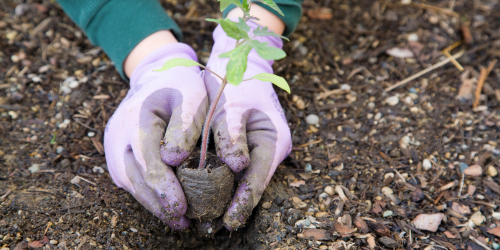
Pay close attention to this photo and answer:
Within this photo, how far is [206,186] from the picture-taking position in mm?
1503

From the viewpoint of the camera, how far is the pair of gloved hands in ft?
5.02

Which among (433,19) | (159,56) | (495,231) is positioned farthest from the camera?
(433,19)

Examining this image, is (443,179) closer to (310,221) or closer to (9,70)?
(310,221)

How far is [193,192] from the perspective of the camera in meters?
1.52

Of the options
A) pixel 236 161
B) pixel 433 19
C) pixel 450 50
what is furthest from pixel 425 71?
pixel 236 161

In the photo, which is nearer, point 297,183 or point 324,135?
point 297,183

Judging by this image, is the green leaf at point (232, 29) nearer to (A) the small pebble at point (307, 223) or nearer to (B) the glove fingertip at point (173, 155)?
(B) the glove fingertip at point (173, 155)

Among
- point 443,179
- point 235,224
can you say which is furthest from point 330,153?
point 235,224

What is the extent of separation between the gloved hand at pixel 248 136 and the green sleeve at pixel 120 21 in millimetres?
500

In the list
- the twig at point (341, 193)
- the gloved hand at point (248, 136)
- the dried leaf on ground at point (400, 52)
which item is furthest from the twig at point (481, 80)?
the gloved hand at point (248, 136)

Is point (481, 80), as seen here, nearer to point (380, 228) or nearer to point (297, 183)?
point (380, 228)

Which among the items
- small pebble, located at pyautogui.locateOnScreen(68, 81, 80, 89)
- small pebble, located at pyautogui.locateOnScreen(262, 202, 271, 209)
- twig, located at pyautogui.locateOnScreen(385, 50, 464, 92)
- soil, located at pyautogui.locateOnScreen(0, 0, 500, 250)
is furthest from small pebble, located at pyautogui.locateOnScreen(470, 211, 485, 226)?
small pebble, located at pyautogui.locateOnScreen(68, 81, 80, 89)

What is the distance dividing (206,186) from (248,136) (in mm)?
351

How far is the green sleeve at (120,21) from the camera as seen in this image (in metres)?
2.10
